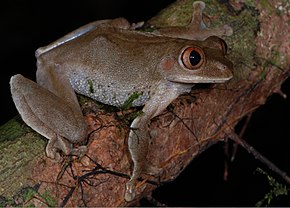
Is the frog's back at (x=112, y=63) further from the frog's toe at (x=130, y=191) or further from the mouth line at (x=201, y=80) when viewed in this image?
the frog's toe at (x=130, y=191)

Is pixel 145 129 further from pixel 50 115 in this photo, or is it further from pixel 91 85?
pixel 50 115

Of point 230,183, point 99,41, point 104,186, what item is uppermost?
point 99,41

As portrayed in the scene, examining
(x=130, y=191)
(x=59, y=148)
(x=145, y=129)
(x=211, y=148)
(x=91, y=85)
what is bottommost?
(x=211, y=148)

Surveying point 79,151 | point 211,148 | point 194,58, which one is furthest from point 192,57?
point 211,148

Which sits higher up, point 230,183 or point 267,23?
point 267,23

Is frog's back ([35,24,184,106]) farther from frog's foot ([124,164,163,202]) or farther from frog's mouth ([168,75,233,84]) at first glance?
frog's foot ([124,164,163,202])

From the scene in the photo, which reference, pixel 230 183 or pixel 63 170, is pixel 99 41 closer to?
pixel 63 170

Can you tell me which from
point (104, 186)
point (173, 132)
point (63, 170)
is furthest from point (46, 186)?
point (173, 132)

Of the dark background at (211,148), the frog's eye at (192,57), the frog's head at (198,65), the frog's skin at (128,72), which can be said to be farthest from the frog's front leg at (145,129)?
the dark background at (211,148)
